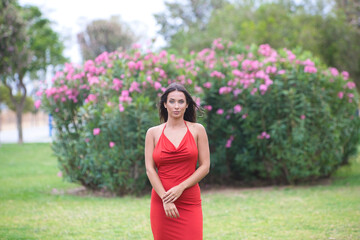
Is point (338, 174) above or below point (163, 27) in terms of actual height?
A: below

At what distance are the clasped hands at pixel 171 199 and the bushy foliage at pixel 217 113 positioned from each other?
5005 millimetres

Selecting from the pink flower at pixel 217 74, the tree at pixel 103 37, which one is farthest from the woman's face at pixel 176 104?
the tree at pixel 103 37

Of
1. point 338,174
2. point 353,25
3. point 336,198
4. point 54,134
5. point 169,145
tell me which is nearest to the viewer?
point 169,145

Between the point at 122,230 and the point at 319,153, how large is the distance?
204 inches

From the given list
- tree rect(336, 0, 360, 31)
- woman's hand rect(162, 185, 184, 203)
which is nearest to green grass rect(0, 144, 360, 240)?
woman's hand rect(162, 185, 184, 203)

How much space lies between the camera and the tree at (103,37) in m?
39.4

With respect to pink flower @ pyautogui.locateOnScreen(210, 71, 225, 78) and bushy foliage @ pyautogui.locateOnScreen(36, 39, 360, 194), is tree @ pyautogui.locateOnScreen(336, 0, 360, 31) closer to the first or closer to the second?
bushy foliage @ pyautogui.locateOnScreen(36, 39, 360, 194)

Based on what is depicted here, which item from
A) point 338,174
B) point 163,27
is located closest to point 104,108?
point 338,174

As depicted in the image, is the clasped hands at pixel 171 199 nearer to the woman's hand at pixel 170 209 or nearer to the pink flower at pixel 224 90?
the woman's hand at pixel 170 209

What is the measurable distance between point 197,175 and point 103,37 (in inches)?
1475

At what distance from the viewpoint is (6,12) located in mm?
A: 21938

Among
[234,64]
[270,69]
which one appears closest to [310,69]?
[270,69]

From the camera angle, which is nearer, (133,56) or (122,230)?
(122,230)

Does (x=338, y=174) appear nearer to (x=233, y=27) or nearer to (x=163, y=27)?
(x=233, y=27)
